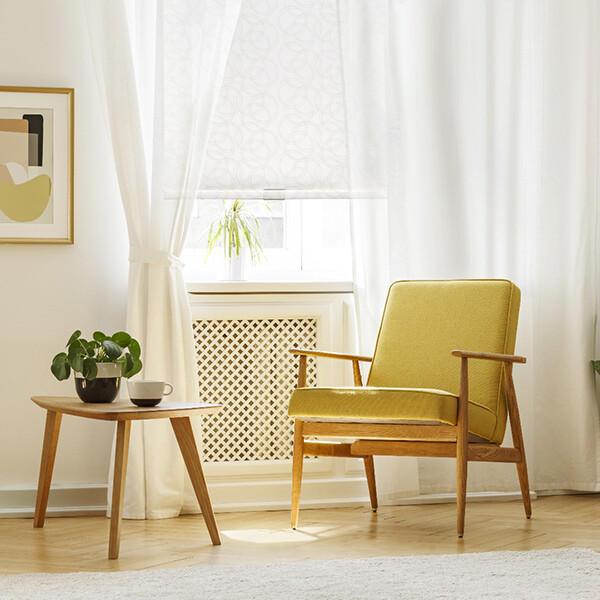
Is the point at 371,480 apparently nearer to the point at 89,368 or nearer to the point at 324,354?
the point at 324,354

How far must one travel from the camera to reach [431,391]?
9.86 feet

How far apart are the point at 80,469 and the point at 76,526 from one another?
371mm

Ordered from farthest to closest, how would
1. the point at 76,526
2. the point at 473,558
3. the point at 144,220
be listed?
1. the point at 144,220
2. the point at 76,526
3. the point at 473,558

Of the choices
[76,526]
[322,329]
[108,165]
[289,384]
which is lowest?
[76,526]

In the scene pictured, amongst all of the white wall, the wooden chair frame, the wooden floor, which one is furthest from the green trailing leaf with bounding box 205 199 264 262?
the wooden floor

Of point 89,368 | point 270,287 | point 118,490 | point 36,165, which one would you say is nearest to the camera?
point 118,490

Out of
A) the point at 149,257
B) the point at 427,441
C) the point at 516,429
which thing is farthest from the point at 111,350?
the point at 516,429

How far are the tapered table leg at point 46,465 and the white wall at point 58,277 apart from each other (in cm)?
33

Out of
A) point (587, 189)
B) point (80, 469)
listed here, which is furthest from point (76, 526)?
point (587, 189)

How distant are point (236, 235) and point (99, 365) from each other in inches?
41.9

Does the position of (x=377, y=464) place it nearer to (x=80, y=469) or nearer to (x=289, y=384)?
(x=289, y=384)

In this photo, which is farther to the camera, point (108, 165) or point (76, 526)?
point (108, 165)

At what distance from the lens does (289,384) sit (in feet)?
12.3

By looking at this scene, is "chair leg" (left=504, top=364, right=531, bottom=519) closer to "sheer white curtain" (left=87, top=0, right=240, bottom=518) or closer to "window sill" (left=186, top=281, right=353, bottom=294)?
"window sill" (left=186, top=281, right=353, bottom=294)
